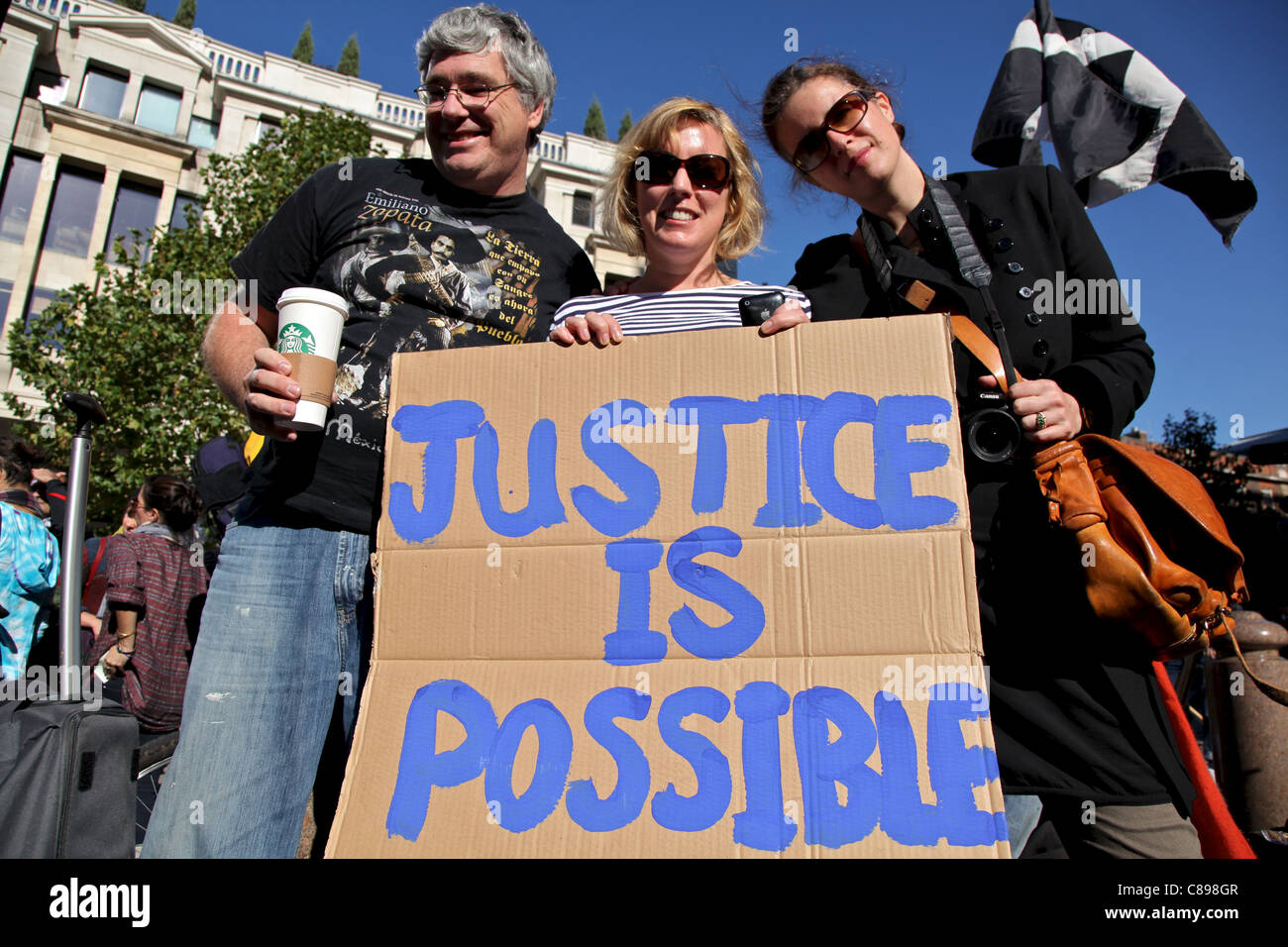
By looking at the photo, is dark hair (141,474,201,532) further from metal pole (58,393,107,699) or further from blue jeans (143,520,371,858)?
blue jeans (143,520,371,858)

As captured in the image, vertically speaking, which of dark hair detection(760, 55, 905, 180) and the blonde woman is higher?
dark hair detection(760, 55, 905, 180)

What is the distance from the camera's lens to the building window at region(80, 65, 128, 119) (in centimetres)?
2259

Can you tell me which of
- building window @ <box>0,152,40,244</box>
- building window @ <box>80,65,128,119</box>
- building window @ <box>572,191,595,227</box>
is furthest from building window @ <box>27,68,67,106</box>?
building window @ <box>572,191,595,227</box>

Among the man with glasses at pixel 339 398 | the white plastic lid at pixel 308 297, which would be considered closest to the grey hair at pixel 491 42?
the man with glasses at pixel 339 398

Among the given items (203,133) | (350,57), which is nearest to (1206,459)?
(203,133)

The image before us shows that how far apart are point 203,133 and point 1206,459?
30.3m

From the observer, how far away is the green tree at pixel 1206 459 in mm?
17672

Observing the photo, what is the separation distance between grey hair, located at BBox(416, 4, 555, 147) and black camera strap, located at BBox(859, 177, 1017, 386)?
40.0 inches

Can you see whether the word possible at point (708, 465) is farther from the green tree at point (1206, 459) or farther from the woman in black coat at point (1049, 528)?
the green tree at point (1206, 459)

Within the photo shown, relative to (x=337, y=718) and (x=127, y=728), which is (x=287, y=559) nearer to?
(x=337, y=718)

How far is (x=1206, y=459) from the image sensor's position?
1902cm
